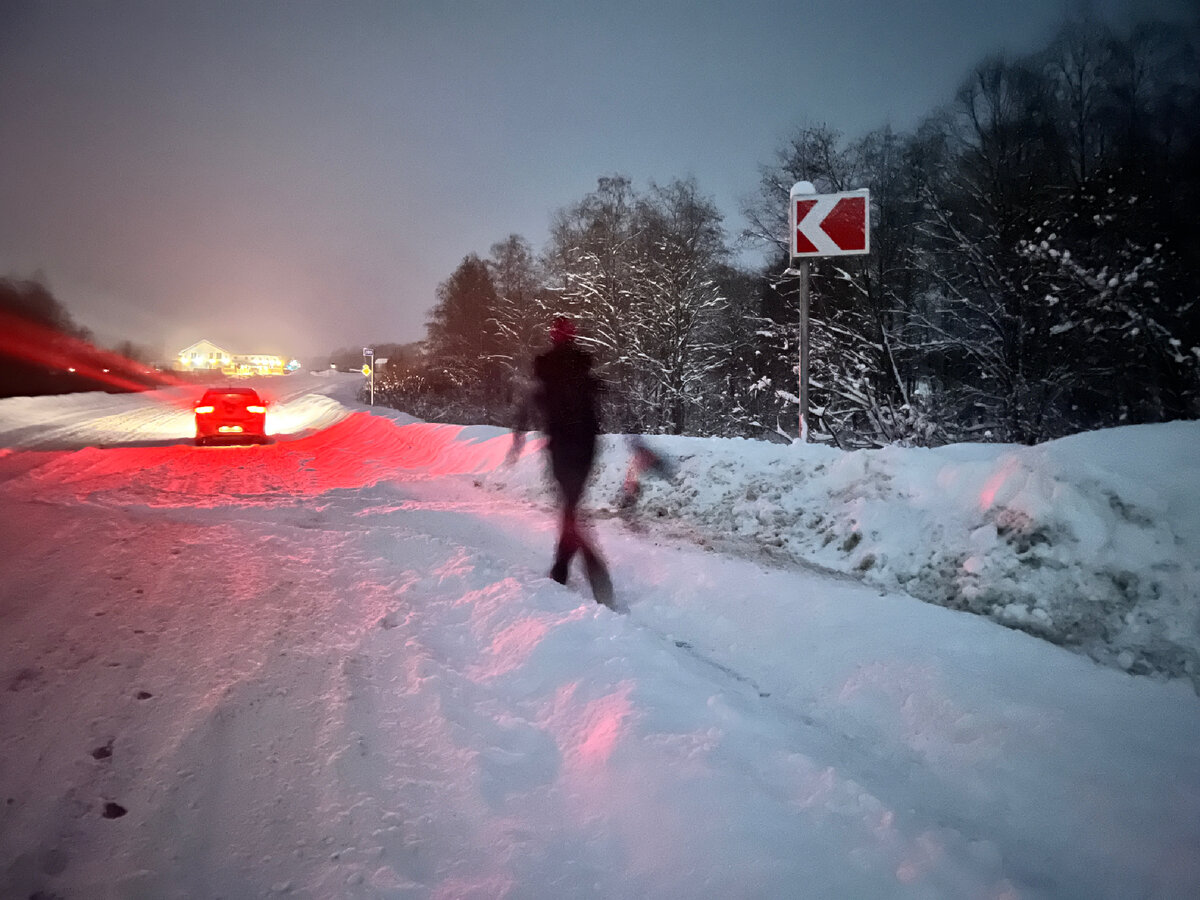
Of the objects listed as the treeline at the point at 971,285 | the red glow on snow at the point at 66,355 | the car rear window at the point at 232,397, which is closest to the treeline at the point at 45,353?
the red glow on snow at the point at 66,355

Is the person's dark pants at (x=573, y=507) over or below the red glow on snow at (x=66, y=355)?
below

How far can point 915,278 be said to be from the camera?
1352 centimetres

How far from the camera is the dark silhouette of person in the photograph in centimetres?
493

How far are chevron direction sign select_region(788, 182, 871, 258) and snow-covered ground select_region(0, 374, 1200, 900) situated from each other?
7.43ft

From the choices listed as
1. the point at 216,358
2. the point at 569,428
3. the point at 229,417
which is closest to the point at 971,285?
the point at 569,428

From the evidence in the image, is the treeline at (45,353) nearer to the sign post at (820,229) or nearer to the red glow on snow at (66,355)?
the red glow on snow at (66,355)

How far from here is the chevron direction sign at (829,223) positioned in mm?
6671

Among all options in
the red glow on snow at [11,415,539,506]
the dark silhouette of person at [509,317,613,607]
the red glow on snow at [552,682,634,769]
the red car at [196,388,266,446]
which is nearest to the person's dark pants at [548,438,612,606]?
the dark silhouette of person at [509,317,613,607]

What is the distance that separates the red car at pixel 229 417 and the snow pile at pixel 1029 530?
559 inches

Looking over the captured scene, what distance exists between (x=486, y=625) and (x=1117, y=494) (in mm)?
4160

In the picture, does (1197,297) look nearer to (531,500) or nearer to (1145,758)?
(1145,758)

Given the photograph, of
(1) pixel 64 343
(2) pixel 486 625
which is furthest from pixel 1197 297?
(1) pixel 64 343

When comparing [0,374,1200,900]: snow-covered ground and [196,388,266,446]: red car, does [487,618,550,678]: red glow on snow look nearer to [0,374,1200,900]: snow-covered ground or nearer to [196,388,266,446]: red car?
[0,374,1200,900]: snow-covered ground

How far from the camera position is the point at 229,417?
15812mm
